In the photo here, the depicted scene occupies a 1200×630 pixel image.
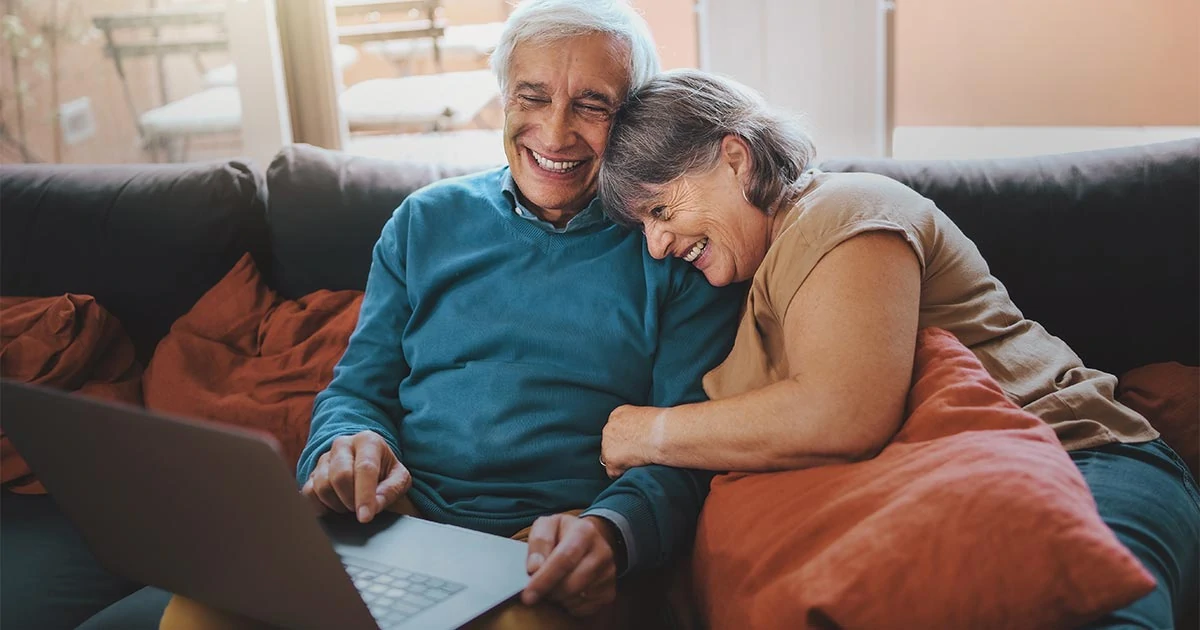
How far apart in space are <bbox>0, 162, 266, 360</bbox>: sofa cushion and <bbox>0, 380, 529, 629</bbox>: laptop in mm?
1003

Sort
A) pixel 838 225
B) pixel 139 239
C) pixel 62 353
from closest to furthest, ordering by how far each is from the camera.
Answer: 1. pixel 838 225
2. pixel 62 353
3. pixel 139 239

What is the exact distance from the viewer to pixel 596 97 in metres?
1.60

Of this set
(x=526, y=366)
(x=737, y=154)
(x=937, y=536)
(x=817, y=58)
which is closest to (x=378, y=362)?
(x=526, y=366)

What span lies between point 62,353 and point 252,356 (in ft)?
1.21

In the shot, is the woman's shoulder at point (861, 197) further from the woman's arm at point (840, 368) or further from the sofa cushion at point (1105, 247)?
the sofa cushion at point (1105, 247)

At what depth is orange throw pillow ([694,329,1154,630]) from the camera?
0.97 m

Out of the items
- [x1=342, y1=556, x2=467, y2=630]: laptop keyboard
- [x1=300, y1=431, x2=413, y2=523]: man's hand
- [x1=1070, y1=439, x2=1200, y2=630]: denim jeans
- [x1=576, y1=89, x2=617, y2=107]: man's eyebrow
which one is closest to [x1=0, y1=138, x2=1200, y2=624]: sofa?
[x1=1070, y1=439, x2=1200, y2=630]: denim jeans

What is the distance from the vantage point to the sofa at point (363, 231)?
1.72m

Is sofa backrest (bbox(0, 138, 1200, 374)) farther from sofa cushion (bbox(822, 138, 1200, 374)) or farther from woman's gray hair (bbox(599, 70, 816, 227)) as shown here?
woman's gray hair (bbox(599, 70, 816, 227))

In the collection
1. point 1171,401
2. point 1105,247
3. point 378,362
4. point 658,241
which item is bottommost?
point 1171,401

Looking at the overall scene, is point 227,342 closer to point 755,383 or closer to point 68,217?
point 68,217

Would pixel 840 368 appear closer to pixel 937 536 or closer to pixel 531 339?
pixel 937 536

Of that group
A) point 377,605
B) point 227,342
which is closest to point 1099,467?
point 377,605

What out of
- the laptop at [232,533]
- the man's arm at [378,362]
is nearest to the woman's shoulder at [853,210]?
the laptop at [232,533]
